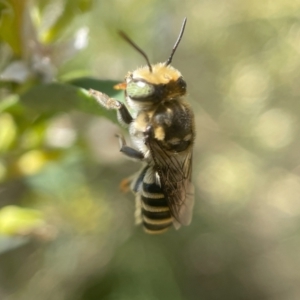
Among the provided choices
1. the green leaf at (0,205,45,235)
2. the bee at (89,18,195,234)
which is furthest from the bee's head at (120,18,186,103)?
the green leaf at (0,205,45,235)

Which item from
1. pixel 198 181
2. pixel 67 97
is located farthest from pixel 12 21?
pixel 198 181

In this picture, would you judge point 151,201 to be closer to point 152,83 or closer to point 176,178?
point 176,178

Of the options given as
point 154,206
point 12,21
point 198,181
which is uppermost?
point 198,181

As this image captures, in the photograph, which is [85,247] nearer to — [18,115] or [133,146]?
[133,146]

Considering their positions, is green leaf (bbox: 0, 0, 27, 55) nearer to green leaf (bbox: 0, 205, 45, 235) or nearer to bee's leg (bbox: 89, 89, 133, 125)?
bee's leg (bbox: 89, 89, 133, 125)

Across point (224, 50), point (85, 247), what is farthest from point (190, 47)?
point (85, 247)

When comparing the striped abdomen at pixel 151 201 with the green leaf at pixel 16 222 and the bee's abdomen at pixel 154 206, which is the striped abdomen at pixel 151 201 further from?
the green leaf at pixel 16 222

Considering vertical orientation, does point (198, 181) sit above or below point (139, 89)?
above

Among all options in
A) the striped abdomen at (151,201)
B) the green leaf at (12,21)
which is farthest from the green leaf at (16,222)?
the green leaf at (12,21)
